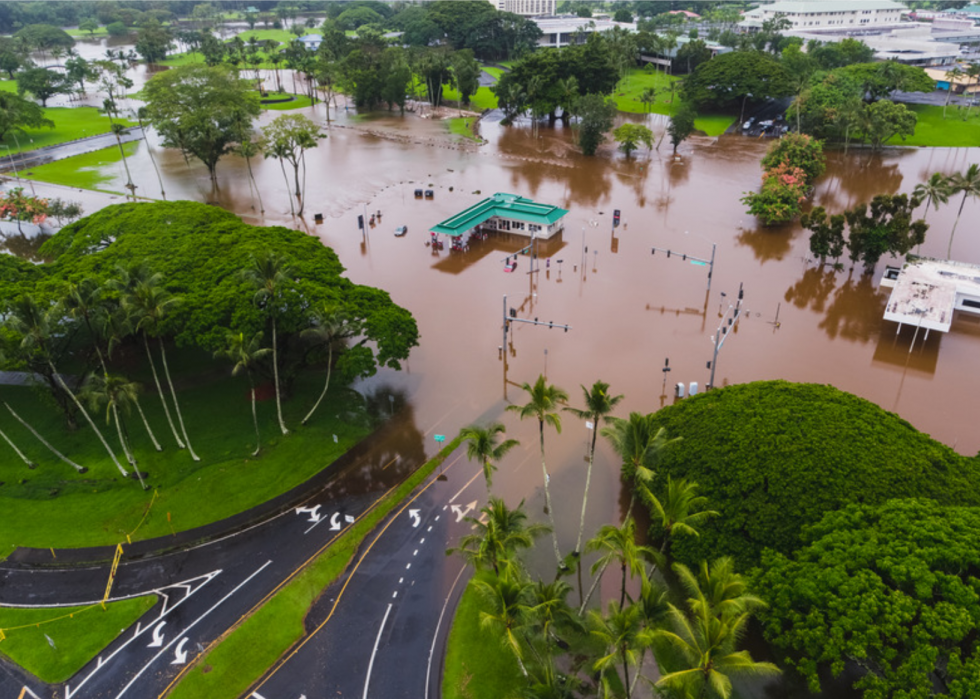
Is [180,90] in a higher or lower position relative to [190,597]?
higher

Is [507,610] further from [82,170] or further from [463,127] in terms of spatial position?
[463,127]

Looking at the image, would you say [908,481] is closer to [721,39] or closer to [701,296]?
[701,296]

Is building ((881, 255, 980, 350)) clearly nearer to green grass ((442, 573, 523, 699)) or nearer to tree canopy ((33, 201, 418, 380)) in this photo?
tree canopy ((33, 201, 418, 380))

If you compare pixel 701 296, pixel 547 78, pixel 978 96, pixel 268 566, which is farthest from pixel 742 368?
pixel 978 96

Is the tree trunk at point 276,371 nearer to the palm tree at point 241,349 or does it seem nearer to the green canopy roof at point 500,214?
the palm tree at point 241,349

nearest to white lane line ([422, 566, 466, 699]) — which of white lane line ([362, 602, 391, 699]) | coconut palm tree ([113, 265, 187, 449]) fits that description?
white lane line ([362, 602, 391, 699])
